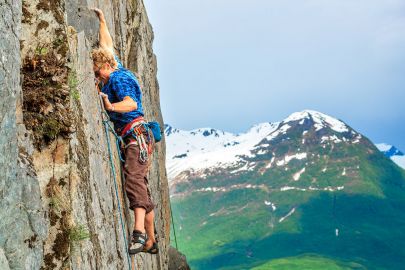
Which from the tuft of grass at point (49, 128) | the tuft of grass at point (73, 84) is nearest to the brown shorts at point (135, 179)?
the tuft of grass at point (73, 84)

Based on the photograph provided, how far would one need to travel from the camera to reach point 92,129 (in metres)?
15.7

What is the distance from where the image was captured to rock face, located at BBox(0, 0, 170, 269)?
35.8 ft

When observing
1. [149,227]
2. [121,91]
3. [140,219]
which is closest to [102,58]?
[121,91]

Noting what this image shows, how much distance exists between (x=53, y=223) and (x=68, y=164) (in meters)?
1.52

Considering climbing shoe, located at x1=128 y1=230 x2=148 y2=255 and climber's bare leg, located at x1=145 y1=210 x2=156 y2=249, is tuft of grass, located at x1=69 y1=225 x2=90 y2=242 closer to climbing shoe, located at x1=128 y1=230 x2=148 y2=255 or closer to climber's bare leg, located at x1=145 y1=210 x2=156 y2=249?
climbing shoe, located at x1=128 y1=230 x2=148 y2=255

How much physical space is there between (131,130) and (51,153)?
4.63 m

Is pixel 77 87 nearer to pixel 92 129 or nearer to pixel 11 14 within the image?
pixel 92 129

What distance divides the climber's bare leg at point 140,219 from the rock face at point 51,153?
1.80 ft

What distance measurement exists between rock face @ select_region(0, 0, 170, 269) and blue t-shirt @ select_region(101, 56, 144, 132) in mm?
1040

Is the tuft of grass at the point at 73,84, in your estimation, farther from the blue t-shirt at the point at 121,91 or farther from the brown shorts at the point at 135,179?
the brown shorts at the point at 135,179

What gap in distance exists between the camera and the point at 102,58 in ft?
58.3

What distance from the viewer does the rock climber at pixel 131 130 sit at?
17.1m

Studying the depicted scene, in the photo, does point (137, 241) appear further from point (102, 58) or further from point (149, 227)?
point (102, 58)

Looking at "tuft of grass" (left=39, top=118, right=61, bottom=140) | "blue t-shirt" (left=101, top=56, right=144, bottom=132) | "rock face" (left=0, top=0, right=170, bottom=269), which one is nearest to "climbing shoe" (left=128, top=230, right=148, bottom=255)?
"rock face" (left=0, top=0, right=170, bottom=269)
